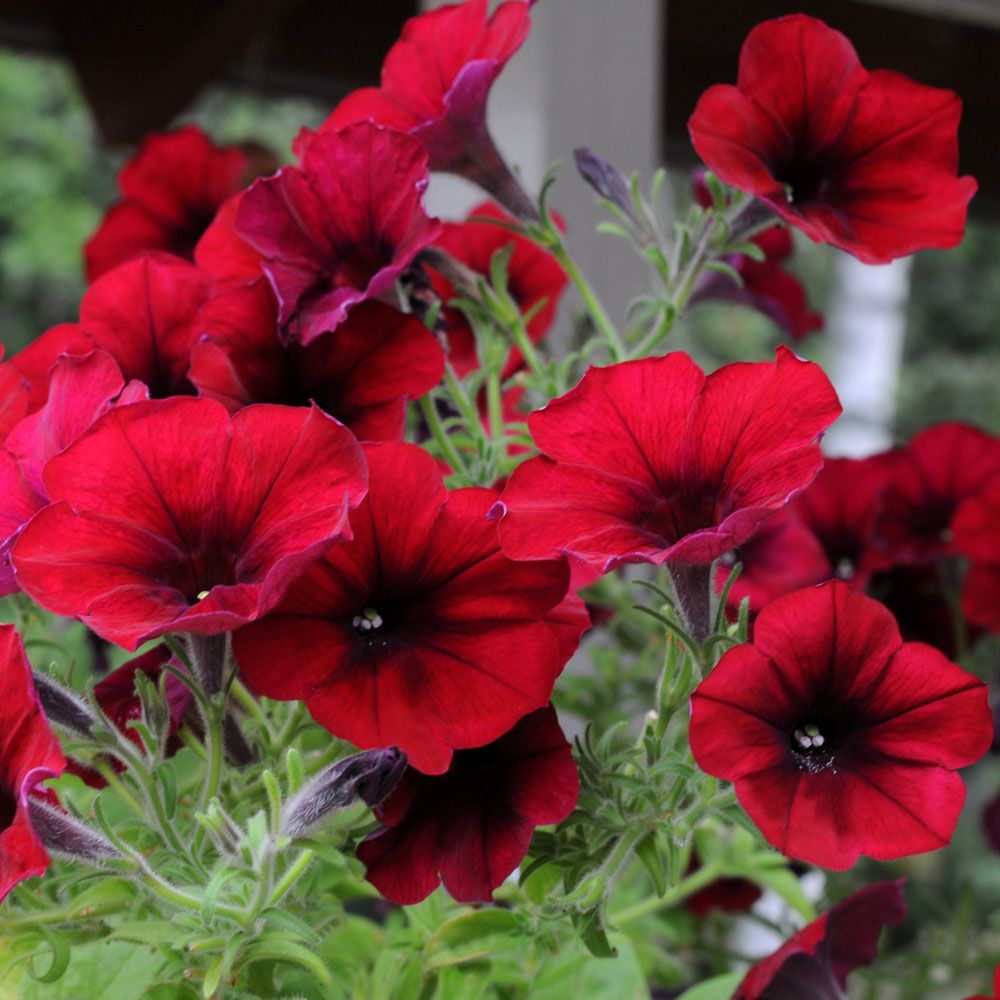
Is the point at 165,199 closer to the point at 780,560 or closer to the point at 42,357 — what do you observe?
the point at 42,357

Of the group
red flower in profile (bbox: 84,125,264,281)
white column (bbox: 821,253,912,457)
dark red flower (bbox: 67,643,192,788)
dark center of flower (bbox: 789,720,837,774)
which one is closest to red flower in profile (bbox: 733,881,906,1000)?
dark center of flower (bbox: 789,720,837,774)

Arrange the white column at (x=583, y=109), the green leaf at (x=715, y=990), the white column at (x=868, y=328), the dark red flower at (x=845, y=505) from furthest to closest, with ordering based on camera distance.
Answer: the white column at (x=868, y=328) < the white column at (x=583, y=109) < the dark red flower at (x=845, y=505) < the green leaf at (x=715, y=990)

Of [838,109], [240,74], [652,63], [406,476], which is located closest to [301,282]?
[406,476]

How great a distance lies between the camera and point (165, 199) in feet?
2.36

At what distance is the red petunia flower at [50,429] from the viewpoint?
37 centimetres

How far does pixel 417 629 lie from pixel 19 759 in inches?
4.7

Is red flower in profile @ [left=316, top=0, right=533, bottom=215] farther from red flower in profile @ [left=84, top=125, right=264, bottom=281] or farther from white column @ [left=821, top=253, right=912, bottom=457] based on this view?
white column @ [left=821, top=253, right=912, bottom=457]

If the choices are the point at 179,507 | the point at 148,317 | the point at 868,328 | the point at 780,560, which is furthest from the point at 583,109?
the point at 868,328

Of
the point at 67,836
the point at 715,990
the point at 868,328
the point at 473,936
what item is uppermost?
the point at 67,836

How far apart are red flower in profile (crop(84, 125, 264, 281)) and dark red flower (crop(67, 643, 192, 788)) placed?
1.04 feet

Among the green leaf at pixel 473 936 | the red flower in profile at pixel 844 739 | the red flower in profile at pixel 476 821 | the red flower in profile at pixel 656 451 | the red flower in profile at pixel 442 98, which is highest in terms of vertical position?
the red flower in profile at pixel 442 98

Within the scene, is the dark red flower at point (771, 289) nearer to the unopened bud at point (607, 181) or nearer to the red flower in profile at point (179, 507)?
the unopened bud at point (607, 181)

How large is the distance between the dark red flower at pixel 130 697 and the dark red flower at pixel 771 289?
352 mm

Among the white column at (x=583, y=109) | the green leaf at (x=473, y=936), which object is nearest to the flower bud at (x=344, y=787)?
the green leaf at (x=473, y=936)
